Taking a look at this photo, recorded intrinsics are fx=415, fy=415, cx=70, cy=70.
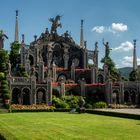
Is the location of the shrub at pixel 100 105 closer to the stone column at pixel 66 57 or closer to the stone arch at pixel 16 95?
the stone arch at pixel 16 95

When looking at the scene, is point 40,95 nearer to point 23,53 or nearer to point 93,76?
point 23,53

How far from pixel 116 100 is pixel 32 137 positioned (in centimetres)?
5485

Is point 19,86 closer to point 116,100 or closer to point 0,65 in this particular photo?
point 0,65

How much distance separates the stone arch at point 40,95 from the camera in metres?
67.8

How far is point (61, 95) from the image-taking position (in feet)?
228

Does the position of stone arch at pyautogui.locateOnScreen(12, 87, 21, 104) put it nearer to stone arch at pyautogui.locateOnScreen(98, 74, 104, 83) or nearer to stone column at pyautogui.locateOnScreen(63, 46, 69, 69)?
stone arch at pyautogui.locateOnScreen(98, 74, 104, 83)

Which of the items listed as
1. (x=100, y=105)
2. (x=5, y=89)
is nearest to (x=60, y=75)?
(x=100, y=105)

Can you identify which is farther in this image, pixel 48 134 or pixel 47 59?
pixel 47 59

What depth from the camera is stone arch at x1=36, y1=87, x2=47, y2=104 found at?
67.8m

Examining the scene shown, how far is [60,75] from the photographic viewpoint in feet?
263

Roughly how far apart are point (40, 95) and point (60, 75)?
38.6 ft

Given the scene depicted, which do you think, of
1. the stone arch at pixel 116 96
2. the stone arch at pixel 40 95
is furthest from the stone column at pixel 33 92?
the stone arch at pixel 116 96

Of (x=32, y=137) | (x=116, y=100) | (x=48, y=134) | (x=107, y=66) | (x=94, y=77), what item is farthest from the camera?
(x=107, y=66)

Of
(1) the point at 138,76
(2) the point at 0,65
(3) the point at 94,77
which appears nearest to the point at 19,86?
(2) the point at 0,65
